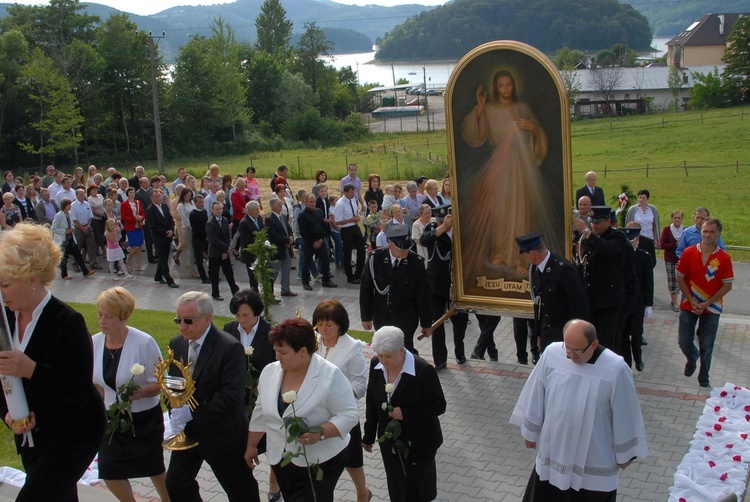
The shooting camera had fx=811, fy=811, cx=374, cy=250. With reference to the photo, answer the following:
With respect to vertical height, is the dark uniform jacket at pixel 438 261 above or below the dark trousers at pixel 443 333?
above

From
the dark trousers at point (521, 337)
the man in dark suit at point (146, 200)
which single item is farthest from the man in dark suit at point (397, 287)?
the man in dark suit at point (146, 200)

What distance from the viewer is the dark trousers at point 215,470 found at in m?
6.12

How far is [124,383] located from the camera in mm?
6426

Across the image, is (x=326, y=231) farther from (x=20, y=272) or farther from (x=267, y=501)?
(x=20, y=272)

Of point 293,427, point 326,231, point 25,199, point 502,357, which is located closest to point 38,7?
point 25,199

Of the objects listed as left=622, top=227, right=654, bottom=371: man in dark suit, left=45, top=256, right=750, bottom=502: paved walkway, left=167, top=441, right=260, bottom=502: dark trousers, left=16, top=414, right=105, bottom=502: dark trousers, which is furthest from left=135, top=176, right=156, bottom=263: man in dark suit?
left=16, top=414, right=105, bottom=502: dark trousers

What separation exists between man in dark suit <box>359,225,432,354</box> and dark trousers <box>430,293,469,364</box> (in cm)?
100

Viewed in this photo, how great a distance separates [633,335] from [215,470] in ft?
21.4

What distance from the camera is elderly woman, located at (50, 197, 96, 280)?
17188 millimetres

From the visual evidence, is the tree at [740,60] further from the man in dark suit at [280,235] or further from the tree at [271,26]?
the man in dark suit at [280,235]

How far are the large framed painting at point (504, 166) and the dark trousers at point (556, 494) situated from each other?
181 inches

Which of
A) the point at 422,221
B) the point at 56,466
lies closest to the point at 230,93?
the point at 422,221

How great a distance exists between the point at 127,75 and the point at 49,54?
6120mm

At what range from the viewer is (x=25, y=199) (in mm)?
19188
